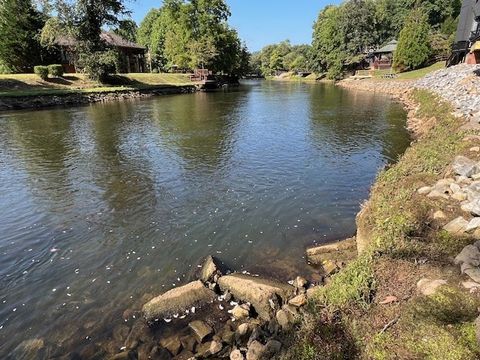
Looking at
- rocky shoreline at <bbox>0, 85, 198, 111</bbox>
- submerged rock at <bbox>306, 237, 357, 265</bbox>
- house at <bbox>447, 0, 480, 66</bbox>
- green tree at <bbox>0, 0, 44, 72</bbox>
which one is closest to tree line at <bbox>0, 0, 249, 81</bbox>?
green tree at <bbox>0, 0, 44, 72</bbox>

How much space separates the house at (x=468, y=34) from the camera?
135 ft

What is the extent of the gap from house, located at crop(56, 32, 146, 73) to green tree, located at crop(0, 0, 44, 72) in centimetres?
377

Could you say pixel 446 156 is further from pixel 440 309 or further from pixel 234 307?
pixel 234 307

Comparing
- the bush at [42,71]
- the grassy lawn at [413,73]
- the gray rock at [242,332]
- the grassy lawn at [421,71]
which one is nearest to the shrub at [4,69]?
the bush at [42,71]

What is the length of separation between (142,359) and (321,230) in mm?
6412

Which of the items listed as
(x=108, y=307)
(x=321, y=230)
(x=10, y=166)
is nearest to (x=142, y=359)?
(x=108, y=307)

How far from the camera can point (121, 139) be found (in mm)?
23344

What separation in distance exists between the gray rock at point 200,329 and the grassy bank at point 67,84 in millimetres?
42288

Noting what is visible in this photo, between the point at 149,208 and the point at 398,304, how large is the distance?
30.0 ft

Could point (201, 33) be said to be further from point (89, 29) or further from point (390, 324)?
point (390, 324)

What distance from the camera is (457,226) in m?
7.10

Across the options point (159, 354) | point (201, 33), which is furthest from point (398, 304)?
point (201, 33)

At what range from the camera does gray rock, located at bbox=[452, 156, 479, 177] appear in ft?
30.7

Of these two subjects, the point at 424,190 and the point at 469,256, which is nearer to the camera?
the point at 469,256
